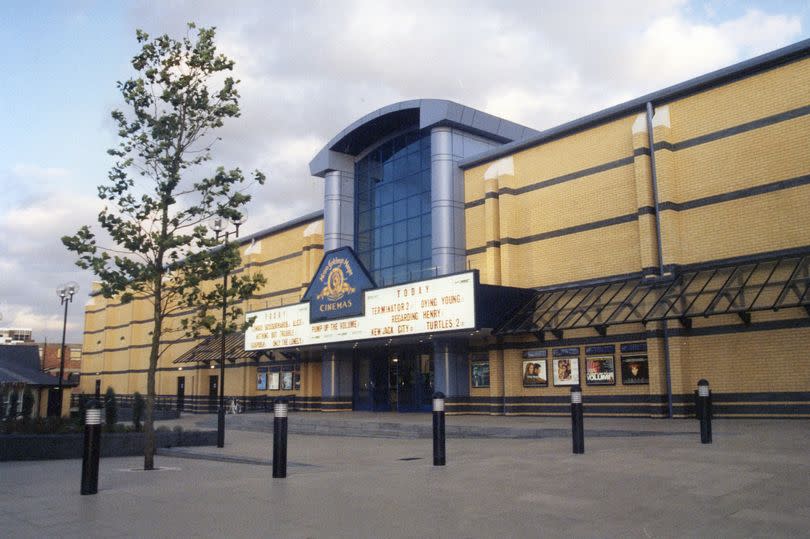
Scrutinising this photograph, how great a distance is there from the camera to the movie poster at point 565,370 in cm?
2638

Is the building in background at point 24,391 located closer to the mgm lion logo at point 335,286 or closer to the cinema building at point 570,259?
the cinema building at point 570,259

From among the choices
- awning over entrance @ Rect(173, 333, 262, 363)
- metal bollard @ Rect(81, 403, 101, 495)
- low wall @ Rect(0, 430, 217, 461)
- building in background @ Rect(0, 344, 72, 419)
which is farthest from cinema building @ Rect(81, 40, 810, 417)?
building in background @ Rect(0, 344, 72, 419)

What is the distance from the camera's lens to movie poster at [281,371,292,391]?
132 feet

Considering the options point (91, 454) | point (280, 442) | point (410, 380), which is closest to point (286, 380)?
point (410, 380)

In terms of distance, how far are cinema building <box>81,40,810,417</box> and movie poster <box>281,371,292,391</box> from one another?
83 cm

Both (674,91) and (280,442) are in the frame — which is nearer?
(280,442)

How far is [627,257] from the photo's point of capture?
25.2 m

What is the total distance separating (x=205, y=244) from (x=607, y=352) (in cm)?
1669

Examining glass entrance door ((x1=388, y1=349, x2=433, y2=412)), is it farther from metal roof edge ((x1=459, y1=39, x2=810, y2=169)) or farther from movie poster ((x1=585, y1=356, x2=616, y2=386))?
metal roof edge ((x1=459, y1=39, x2=810, y2=169))

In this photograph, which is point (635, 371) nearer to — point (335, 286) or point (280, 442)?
point (335, 286)

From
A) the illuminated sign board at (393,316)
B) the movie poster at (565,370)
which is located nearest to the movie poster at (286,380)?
the illuminated sign board at (393,316)

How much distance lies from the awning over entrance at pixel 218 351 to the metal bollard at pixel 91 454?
2702cm

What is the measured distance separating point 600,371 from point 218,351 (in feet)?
83.8

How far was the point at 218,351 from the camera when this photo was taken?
4284 cm
